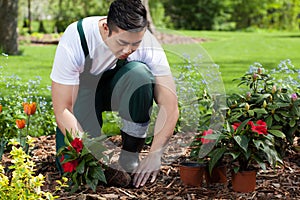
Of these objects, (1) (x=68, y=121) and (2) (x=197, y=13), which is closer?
(1) (x=68, y=121)

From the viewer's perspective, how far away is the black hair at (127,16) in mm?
2830

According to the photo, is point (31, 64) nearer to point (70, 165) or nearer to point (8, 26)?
point (8, 26)

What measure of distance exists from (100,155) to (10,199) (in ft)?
2.15

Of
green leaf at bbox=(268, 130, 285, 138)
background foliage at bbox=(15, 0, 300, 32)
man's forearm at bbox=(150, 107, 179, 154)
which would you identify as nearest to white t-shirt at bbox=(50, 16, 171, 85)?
man's forearm at bbox=(150, 107, 179, 154)

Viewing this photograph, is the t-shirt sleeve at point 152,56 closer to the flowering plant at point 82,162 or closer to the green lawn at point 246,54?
the flowering plant at point 82,162

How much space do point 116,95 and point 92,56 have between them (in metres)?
0.30

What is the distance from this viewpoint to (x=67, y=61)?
9.77 ft

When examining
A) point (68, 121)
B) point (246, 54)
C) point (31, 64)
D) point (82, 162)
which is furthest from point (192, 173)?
point (246, 54)

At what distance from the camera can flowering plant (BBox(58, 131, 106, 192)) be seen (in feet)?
9.11

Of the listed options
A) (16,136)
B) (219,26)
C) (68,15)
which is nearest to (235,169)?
(16,136)

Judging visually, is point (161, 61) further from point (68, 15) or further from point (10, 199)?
point (68, 15)

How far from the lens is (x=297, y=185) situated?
3082mm

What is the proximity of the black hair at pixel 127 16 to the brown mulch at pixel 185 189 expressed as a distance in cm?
85

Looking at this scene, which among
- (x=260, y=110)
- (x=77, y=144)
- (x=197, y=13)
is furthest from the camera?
(x=197, y=13)
